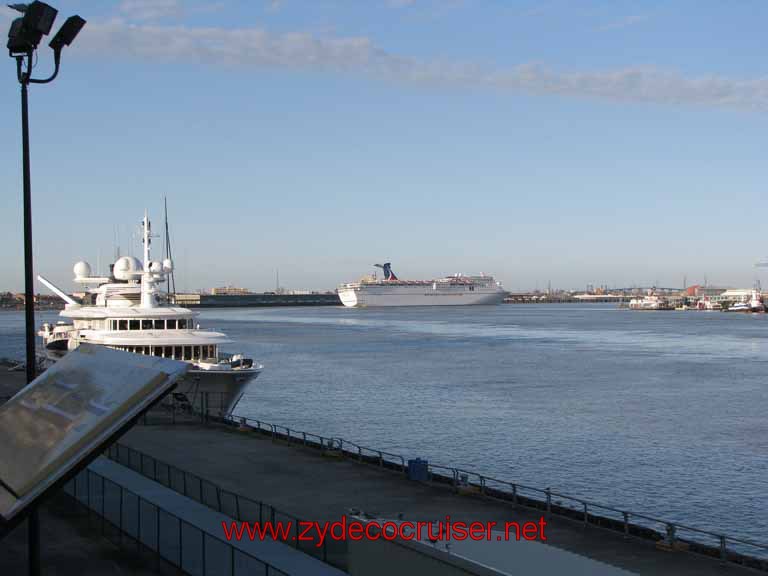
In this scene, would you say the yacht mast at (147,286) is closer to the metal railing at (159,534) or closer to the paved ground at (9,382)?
the paved ground at (9,382)

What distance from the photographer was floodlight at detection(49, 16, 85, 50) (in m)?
11.8

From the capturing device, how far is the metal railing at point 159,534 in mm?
14367

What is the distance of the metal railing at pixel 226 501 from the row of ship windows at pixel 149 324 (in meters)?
18.4

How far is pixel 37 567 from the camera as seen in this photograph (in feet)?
33.4

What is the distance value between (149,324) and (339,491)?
955 inches

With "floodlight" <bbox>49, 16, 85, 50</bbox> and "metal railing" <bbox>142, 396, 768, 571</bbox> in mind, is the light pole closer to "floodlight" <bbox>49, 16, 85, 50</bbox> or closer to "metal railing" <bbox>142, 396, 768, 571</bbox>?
"floodlight" <bbox>49, 16, 85, 50</bbox>

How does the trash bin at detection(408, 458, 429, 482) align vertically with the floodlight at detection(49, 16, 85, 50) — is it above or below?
below

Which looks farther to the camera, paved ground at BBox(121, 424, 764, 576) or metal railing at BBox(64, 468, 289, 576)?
paved ground at BBox(121, 424, 764, 576)

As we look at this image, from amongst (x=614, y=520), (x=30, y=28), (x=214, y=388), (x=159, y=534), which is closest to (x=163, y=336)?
(x=214, y=388)

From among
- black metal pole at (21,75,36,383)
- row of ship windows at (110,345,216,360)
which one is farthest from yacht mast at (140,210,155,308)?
black metal pole at (21,75,36,383)

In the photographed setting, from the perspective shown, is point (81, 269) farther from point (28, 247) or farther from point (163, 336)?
point (28, 247)

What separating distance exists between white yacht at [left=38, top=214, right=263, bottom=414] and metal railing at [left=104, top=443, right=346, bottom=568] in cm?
1545

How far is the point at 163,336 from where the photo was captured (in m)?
42.9

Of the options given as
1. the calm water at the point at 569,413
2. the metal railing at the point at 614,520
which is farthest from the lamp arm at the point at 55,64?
the calm water at the point at 569,413
